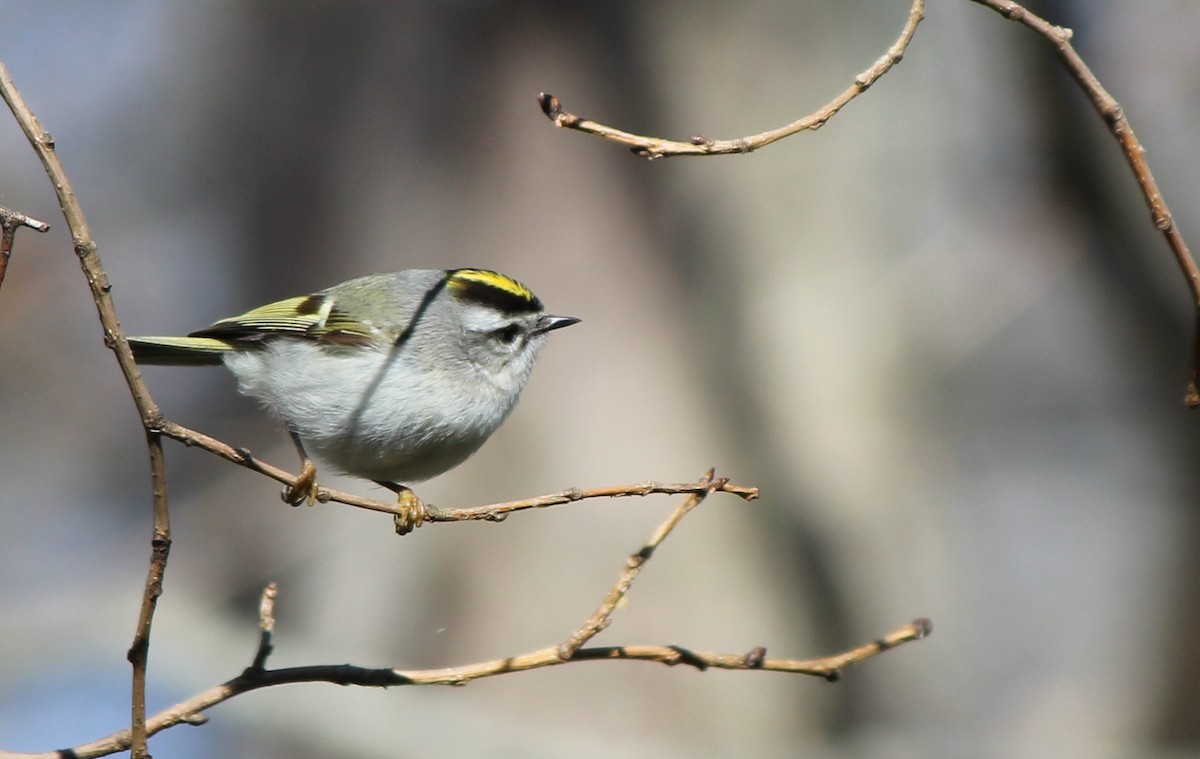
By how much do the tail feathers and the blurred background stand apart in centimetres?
255

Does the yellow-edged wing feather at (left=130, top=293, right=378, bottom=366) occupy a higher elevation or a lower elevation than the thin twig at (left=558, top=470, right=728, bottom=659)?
higher

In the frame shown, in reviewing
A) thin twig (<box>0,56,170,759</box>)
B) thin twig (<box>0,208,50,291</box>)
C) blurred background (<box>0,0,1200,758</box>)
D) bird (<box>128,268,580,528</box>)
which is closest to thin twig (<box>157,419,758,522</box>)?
thin twig (<box>0,56,170,759</box>)

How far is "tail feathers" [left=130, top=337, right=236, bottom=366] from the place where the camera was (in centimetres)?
281

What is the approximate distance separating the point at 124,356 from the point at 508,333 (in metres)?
1.63

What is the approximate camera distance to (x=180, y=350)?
2.88m

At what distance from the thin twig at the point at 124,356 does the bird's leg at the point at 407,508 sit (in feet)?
2.57

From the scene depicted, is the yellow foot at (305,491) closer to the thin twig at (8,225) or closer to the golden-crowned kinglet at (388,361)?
the golden-crowned kinglet at (388,361)

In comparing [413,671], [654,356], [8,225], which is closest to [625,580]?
[413,671]

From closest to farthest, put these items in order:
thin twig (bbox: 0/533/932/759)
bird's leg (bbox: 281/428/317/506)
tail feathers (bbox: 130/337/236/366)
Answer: thin twig (bbox: 0/533/932/759) → bird's leg (bbox: 281/428/317/506) → tail feathers (bbox: 130/337/236/366)

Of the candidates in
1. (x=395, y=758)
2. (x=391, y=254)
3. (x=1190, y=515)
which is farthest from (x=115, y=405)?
(x=1190, y=515)

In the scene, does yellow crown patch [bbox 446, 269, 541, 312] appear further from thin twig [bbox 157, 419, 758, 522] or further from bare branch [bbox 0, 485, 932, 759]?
bare branch [bbox 0, 485, 932, 759]

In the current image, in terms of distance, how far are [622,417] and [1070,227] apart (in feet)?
8.75

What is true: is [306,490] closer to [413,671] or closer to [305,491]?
[305,491]

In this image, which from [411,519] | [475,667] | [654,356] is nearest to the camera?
[475,667]
